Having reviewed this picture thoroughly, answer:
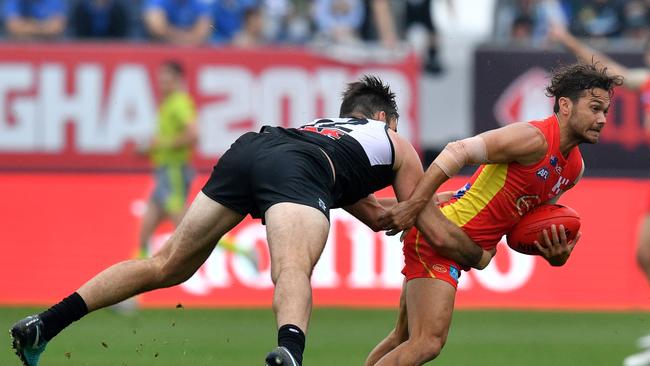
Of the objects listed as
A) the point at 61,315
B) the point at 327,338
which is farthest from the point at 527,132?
the point at 327,338

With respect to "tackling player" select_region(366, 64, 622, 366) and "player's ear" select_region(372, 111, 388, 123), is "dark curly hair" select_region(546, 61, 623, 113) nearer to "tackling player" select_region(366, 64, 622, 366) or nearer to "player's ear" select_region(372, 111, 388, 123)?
"tackling player" select_region(366, 64, 622, 366)

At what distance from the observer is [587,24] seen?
18.7m

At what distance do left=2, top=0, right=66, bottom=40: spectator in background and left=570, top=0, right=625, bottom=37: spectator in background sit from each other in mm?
6792

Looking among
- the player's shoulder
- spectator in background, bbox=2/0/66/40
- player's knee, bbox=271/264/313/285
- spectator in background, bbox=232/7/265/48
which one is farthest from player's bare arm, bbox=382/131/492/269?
spectator in background, bbox=2/0/66/40

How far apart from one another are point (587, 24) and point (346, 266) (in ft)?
18.7

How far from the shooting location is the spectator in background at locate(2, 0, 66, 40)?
685 inches

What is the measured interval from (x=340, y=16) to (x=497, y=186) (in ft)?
32.4

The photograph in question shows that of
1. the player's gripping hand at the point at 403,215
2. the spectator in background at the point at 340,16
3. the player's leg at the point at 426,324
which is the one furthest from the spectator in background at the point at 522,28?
the player's gripping hand at the point at 403,215

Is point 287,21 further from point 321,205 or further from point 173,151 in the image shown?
point 321,205

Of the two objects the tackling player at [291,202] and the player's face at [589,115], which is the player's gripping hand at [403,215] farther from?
the player's face at [589,115]

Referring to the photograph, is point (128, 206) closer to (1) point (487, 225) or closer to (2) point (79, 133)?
(2) point (79, 133)

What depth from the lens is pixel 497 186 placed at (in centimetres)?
843

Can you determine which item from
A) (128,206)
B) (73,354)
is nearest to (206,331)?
(73,354)

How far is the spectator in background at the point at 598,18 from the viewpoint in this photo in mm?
18641
